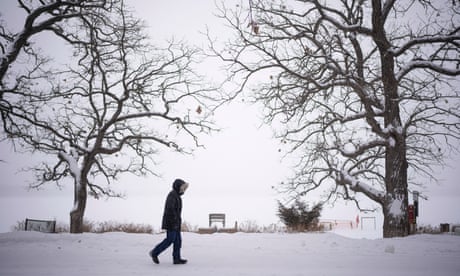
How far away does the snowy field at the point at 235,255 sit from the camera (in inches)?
274

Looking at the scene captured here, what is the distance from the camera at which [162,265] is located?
770 cm

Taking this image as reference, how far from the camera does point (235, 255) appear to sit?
353 inches

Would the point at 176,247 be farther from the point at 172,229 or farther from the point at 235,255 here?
the point at 235,255

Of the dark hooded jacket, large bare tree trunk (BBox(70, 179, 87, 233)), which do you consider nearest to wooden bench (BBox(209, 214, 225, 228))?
large bare tree trunk (BBox(70, 179, 87, 233))

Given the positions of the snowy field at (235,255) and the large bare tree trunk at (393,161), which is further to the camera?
the large bare tree trunk at (393,161)

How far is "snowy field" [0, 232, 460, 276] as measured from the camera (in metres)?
6.95

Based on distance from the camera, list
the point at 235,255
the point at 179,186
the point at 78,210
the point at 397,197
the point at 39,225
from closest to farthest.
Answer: the point at 179,186
the point at 235,255
the point at 397,197
the point at 78,210
the point at 39,225

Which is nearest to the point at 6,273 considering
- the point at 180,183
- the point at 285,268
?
the point at 180,183

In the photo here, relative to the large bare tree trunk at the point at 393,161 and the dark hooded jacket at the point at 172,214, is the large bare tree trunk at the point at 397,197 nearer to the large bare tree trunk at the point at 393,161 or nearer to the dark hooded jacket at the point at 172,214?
the large bare tree trunk at the point at 393,161

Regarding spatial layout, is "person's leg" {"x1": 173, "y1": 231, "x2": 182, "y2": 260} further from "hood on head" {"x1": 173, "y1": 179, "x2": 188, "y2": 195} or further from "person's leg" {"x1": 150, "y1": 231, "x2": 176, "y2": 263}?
"hood on head" {"x1": 173, "y1": 179, "x2": 188, "y2": 195}

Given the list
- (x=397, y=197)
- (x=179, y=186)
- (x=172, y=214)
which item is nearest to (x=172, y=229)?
(x=172, y=214)

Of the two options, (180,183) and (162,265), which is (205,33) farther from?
(162,265)

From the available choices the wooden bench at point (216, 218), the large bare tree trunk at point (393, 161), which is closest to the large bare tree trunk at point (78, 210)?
the wooden bench at point (216, 218)

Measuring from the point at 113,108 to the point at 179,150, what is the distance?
12.1ft
